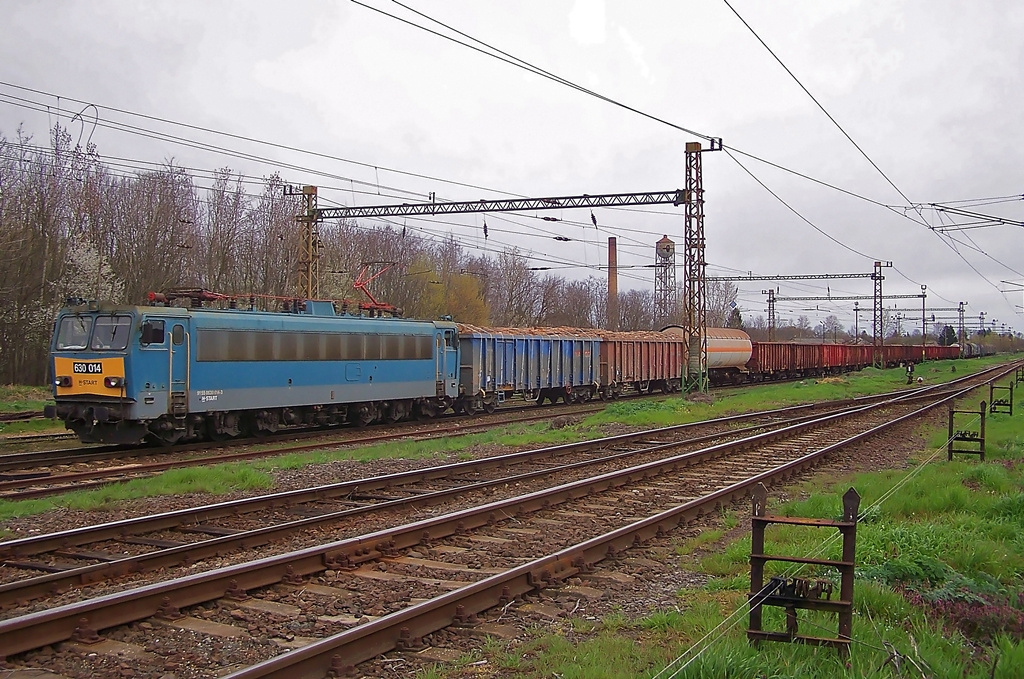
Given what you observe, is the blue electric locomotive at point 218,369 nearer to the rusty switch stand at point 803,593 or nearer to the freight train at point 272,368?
the freight train at point 272,368

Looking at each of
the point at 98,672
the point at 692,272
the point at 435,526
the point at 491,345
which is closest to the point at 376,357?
the point at 491,345

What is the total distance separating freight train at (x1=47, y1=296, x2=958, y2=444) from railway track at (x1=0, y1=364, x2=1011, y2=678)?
737 centimetres

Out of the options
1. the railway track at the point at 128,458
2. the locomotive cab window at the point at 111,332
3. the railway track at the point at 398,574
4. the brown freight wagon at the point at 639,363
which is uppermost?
the locomotive cab window at the point at 111,332

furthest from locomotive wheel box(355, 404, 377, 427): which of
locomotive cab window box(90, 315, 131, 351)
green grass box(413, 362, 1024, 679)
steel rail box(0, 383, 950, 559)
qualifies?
green grass box(413, 362, 1024, 679)

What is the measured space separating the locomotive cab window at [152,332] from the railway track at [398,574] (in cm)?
741

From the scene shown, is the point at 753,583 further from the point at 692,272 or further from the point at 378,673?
the point at 692,272

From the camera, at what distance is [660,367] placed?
133ft

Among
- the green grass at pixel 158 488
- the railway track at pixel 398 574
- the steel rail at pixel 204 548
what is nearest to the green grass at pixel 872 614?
the railway track at pixel 398 574

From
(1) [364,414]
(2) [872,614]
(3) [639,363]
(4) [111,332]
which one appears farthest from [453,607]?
(3) [639,363]

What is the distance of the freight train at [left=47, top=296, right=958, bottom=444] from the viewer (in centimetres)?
1738

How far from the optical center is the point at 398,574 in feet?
26.9

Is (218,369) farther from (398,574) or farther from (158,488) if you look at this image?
(398,574)

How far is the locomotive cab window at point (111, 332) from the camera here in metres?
17.3

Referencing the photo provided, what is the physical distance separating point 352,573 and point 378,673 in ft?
8.11
